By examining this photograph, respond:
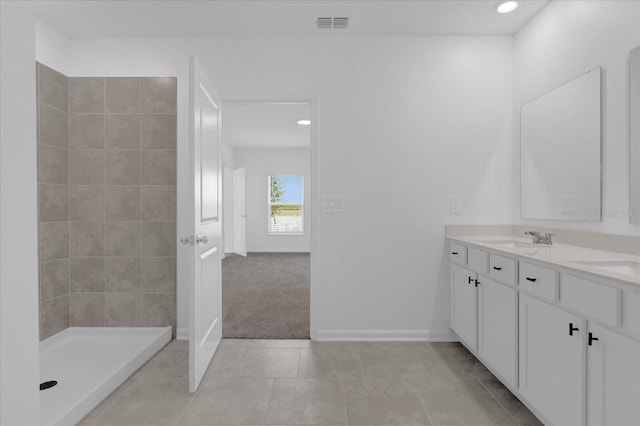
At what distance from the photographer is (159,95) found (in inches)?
117

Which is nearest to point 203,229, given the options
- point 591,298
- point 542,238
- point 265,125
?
point 591,298

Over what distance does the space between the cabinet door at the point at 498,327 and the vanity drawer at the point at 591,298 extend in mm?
422

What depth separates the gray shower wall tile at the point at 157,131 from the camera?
2.96 meters

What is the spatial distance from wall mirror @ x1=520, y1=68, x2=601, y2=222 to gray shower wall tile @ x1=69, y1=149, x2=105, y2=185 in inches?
136

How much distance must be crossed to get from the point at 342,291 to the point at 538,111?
2043 millimetres

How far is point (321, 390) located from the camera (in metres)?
2.19

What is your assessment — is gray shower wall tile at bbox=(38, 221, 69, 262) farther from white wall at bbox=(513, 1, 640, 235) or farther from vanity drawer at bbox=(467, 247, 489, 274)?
white wall at bbox=(513, 1, 640, 235)

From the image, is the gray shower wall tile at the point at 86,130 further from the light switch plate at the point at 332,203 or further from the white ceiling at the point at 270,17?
the light switch plate at the point at 332,203

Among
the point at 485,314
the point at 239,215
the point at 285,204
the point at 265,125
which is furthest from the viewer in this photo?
the point at 285,204

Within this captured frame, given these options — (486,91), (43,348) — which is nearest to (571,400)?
(486,91)

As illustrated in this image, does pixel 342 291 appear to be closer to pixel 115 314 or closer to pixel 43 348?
pixel 115 314

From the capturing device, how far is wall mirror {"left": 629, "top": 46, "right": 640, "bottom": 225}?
1.83 m

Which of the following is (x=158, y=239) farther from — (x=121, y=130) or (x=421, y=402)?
(x=421, y=402)

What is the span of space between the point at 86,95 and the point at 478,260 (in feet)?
10.9
